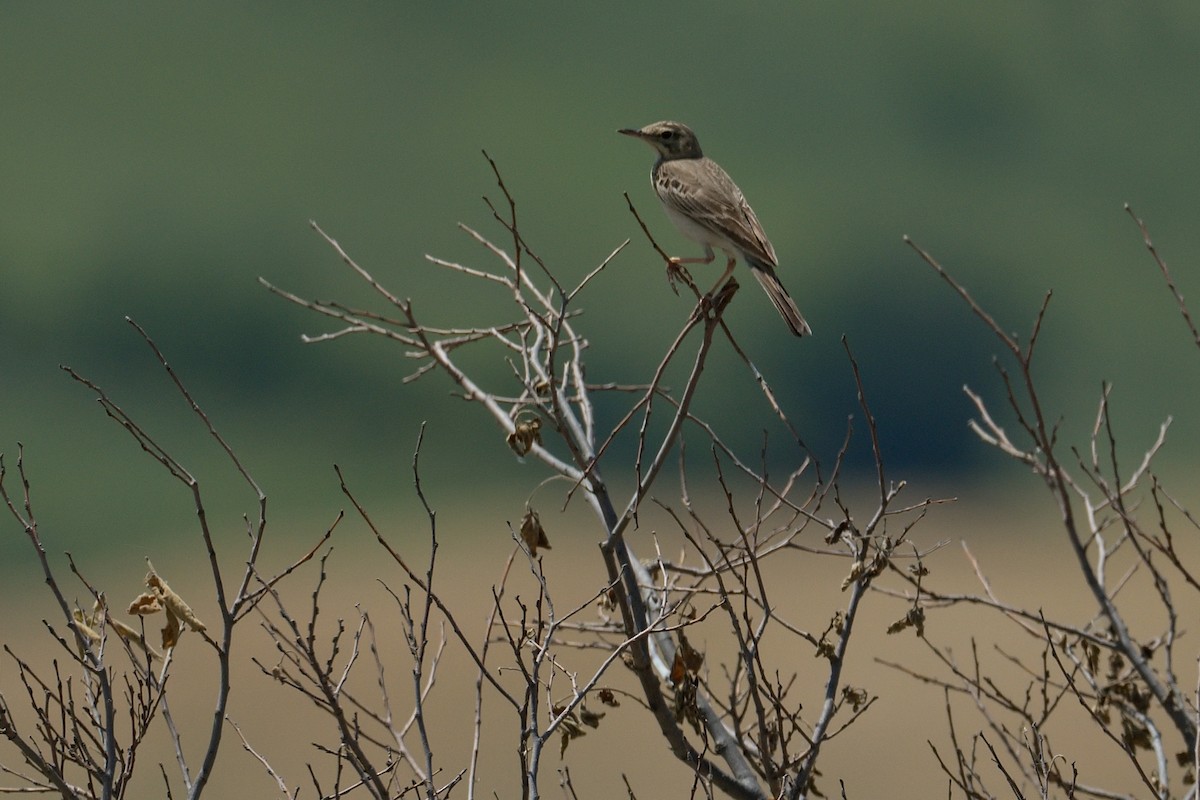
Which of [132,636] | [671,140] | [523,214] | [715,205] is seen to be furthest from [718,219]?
[523,214]

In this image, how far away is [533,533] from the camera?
6004mm

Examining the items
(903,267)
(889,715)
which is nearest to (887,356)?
(903,267)

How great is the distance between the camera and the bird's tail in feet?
25.8

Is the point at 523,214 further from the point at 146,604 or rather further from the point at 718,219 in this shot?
the point at 146,604

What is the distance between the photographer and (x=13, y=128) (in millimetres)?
→ 117312

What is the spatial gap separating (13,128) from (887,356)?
225ft

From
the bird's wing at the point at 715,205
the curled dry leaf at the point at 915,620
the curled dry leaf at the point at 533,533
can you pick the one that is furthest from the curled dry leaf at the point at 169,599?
the bird's wing at the point at 715,205

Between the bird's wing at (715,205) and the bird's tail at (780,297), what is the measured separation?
0.07 m

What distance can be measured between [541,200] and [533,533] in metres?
104

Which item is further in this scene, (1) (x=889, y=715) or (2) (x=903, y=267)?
(2) (x=903, y=267)

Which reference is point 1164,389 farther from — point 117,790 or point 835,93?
point 117,790

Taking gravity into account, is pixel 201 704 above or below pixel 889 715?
above

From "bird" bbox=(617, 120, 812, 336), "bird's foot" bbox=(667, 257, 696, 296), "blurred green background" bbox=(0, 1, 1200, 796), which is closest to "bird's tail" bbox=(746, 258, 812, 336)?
"bird" bbox=(617, 120, 812, 336)

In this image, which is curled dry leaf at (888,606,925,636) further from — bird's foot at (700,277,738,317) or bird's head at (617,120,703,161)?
bird's head at (617,120,703,161)
